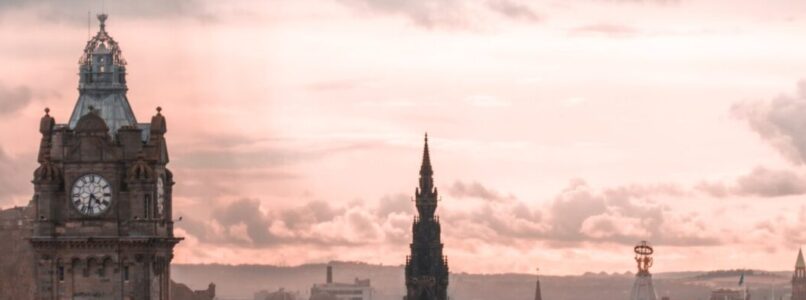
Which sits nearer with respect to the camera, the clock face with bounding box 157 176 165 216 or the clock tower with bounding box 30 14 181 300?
the clock tower with bounding box 30 14 181 300

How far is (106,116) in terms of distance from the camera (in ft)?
443

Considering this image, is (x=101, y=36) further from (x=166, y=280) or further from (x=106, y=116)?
(x=166, y=280)

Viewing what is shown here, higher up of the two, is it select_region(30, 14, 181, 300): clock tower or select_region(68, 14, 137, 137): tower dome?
select_region(68, 14, 137, 137): tower dome

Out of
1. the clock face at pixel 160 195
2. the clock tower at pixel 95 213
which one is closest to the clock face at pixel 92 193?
the clock tower at pixel 95 213

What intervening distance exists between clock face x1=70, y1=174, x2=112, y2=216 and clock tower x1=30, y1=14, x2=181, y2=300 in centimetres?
5

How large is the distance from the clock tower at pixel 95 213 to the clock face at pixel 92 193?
0.16ft

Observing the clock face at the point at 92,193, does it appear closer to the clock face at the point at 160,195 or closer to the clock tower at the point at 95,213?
the clock tower at the point at 95,213

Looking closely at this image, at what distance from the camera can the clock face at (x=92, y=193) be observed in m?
133

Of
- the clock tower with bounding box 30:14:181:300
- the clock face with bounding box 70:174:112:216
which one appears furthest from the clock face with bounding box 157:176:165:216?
the clock face with bounding box 70:174:112:216

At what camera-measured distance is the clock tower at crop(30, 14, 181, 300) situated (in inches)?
5236

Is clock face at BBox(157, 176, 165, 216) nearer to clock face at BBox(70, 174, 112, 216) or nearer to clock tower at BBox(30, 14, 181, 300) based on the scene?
clock tower at BBox(30, 14, 181, 300)

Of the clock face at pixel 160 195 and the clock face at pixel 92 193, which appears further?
the clock face at pixel 160 195

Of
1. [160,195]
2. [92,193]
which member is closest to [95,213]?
[92,193]

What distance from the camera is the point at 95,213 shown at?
439ft
